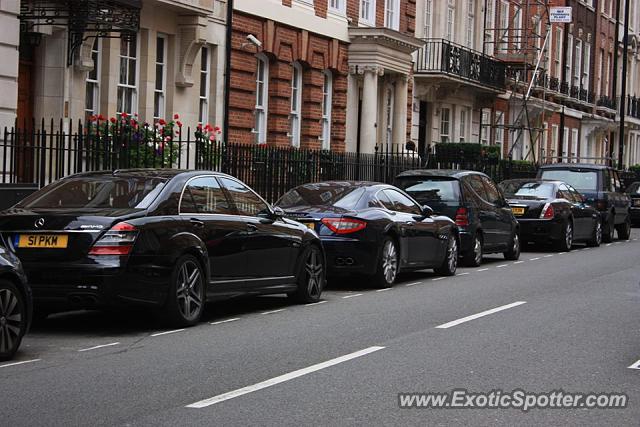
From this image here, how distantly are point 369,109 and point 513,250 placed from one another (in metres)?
10.8

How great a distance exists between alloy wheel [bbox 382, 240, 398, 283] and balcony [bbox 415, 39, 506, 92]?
20.2 metres

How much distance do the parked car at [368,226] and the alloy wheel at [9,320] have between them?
6.50 meters

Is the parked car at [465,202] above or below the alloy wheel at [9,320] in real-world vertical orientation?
above

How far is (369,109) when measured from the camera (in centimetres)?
3272

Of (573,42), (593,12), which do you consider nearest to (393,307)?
(573,42)

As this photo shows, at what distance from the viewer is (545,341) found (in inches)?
446

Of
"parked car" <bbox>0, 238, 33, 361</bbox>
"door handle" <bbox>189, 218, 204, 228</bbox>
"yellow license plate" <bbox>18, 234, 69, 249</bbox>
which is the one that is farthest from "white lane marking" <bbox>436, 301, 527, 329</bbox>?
"parked car" <bbox>0, 238, 33, 361</bbox>

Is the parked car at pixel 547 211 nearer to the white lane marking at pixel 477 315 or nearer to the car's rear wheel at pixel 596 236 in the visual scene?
the car's rear wheel at pixel 596 236

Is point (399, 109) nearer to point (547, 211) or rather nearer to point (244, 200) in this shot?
point (547, 211)

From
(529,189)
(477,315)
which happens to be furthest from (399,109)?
(477,315)

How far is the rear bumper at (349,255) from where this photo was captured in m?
15.9

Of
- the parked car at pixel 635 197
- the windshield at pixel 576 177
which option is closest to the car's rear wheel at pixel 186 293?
the windshield at pixel 576 177

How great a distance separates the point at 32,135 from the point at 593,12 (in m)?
47.0

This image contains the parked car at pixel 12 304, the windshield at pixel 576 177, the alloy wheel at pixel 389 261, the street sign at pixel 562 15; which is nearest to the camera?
the parked car at pixel 12 304
